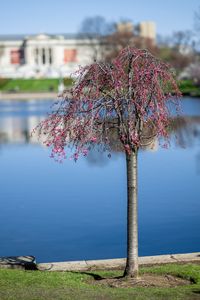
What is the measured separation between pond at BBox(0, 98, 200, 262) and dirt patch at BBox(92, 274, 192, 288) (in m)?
2.41

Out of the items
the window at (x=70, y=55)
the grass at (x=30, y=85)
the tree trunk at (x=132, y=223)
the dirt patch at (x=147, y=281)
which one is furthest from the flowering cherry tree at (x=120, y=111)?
the window at (x=70, y=55)

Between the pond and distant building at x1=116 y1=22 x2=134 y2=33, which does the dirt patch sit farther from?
distant building at x1=116 y1=22 x2=134 y2=33

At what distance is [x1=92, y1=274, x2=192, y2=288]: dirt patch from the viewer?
25.9 ft

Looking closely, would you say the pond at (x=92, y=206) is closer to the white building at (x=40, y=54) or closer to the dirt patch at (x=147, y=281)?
the dirt patch at (x=147, y=281)

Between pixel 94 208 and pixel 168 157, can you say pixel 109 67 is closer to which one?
pixel 94 208

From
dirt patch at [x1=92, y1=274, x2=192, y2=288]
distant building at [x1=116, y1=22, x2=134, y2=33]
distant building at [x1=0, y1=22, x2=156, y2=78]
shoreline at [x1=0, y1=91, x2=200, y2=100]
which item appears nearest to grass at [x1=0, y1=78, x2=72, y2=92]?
shoreline at [x1=0, y1=91, x2=200, y2=100]

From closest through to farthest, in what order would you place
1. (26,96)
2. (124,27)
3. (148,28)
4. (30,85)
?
(26,96)
(30,85)
(124,27)
(148,28)

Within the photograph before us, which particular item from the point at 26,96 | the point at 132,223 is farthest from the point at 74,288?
the point at 26,96

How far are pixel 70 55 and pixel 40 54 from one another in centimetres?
592

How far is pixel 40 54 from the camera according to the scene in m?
125

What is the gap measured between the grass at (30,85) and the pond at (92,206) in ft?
208

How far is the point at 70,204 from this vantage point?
1485 centimetres

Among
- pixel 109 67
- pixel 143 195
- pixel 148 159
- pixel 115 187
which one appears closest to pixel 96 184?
pixel 115 187

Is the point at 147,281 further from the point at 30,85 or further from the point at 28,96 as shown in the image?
the point at 30,85
